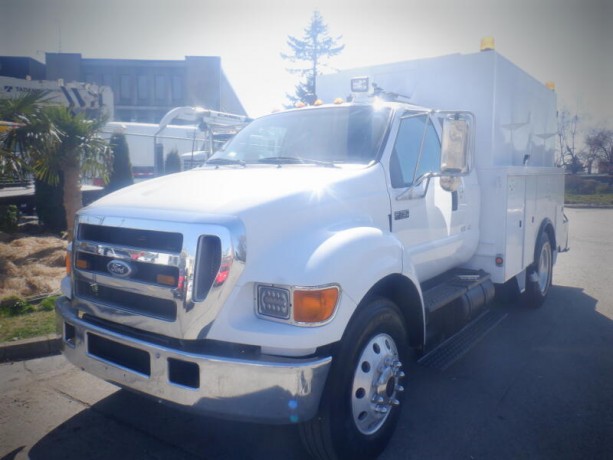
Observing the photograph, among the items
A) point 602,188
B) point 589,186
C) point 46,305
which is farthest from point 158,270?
point 589,186

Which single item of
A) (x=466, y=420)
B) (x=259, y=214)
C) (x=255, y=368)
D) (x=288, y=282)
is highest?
(x=259, y=214)

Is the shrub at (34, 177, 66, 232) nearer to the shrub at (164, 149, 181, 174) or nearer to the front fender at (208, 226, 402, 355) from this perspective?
the shrub at (164, 149, 181, 174)

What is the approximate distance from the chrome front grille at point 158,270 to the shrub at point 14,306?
10.1 ft

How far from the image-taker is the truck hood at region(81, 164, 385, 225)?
2760 millimetres

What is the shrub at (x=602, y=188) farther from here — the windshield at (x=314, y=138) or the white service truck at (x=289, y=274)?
the windshield at (x=314, y=138)

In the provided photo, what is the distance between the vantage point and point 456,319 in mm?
4387

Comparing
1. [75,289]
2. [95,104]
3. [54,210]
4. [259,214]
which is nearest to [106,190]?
[54,210]

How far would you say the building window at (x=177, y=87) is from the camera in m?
45.1

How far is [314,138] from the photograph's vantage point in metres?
4.00

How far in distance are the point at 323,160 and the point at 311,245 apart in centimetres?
120

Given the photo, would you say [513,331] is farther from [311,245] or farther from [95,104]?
[95,104]

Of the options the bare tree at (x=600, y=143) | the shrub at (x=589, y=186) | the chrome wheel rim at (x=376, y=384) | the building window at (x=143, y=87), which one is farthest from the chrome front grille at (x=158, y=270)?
the building window at (x=143, y=87)

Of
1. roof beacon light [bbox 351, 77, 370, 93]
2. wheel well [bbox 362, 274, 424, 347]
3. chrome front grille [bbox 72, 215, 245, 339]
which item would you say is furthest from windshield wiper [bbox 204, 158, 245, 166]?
roof beacon light [bbox 351, 77, 370, 93]

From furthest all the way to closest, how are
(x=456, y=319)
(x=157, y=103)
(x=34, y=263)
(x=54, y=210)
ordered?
(x=157, y=103)
(x=54, y=210)
(x=34, y=263)
(x=456, y=319)
